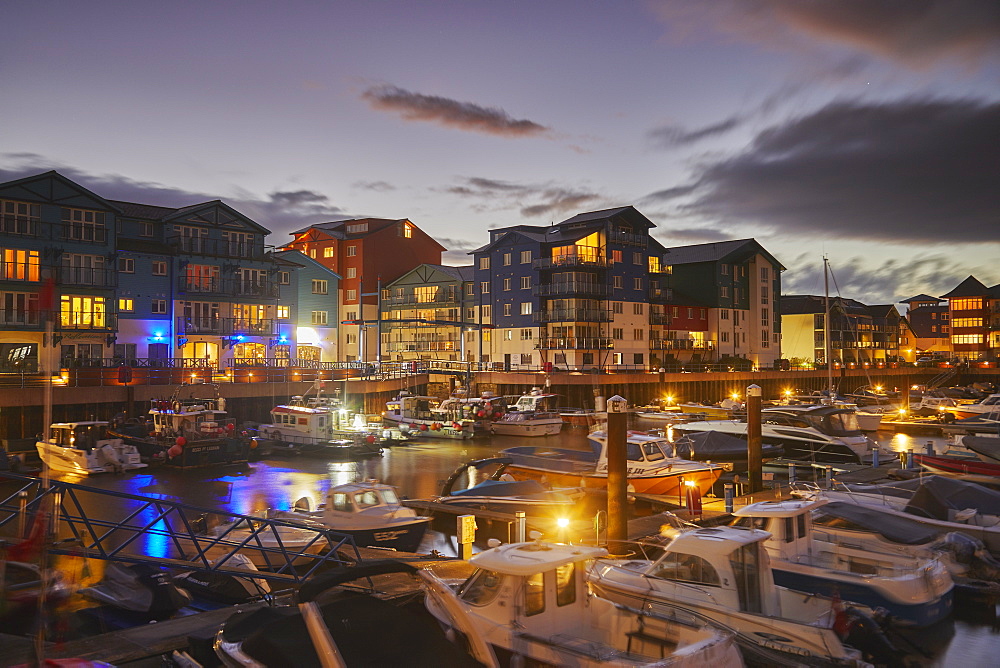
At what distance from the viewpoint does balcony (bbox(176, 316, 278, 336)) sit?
54250mm

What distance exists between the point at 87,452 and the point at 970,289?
410 ft

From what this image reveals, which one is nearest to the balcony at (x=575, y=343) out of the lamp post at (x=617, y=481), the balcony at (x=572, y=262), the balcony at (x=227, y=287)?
the balcony at (x=572, y=262)

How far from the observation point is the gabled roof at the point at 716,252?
86.4 metres

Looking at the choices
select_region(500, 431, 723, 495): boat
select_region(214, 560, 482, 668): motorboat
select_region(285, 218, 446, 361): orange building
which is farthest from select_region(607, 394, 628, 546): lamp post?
select_region(285, 218, 446, 361): orange building

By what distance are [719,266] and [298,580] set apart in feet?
261

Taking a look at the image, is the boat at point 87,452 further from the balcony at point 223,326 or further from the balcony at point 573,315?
the balcony at point 573,315

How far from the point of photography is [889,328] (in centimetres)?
12019

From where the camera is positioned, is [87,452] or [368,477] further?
[368,477]

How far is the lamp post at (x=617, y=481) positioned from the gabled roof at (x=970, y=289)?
118979 mm

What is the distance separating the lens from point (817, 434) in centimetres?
3500

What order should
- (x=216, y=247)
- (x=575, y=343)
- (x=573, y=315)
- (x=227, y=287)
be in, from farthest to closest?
(x=573, y=315) < (x=575, y=343) < (x=227, y=287) < (x=216, y=247)

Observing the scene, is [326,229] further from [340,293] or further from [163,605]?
[163,605]

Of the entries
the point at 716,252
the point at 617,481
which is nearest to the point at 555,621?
the point at 617,481

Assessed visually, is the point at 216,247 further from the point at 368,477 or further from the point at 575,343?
the point at 575,343
